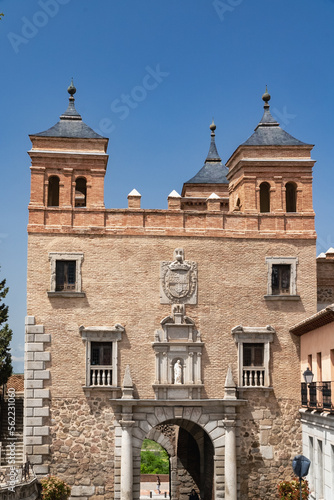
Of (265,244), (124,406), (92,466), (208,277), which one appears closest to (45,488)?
Result: (92,466)

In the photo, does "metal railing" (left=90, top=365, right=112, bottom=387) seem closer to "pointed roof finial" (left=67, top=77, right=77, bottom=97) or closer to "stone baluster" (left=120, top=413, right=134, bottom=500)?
"stone baluster" (left=120, top=413, right=134, bottom=500)

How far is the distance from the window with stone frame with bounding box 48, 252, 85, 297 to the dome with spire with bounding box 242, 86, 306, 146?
7931 mm

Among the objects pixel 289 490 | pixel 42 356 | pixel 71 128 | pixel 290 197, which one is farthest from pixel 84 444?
pixel 290 197

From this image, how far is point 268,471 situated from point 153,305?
7240 mm

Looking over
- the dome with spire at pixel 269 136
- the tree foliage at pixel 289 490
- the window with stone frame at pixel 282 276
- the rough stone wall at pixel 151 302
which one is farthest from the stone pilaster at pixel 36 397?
the dome with spire at pixel 269 136

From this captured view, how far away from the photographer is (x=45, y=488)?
26562 mm

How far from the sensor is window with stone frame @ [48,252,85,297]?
28438mm

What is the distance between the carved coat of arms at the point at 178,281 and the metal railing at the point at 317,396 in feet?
16.9

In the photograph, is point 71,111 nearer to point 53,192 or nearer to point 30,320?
point 53,192

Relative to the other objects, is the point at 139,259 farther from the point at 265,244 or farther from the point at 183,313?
the point at 265,244

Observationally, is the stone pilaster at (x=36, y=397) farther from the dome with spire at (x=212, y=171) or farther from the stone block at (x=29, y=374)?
the dome with spire at (x=212, y=171)

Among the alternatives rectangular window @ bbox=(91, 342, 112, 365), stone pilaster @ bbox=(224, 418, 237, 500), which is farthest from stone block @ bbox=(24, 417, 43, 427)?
stone pilaster @ bbox=(224, 418, 237, 500)

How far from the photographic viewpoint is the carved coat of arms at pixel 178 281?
28.9m

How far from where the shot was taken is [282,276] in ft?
97.1
